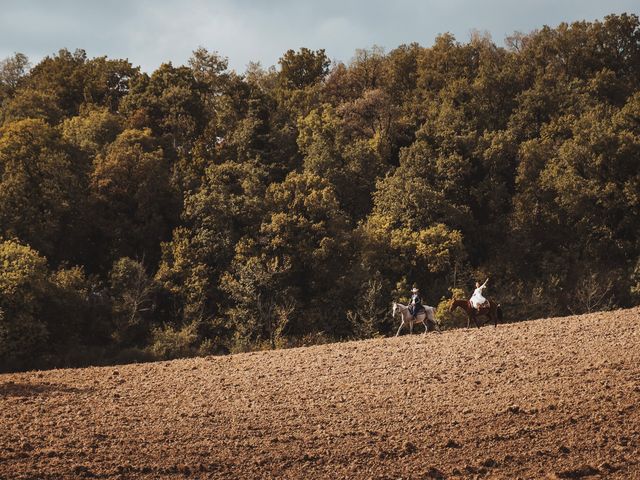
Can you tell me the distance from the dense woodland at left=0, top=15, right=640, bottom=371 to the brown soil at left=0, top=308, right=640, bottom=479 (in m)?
15.9

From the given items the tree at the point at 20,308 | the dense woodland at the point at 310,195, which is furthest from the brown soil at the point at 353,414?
the dense woodland at the point at 310,195

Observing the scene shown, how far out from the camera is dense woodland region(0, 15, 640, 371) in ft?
153

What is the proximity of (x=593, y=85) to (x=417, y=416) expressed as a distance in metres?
53.1

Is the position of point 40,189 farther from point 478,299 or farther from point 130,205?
point 478,299

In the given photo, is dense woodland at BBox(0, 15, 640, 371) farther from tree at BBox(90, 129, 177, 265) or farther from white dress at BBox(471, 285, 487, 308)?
white dress at BBox(471, 285, 487, 308)

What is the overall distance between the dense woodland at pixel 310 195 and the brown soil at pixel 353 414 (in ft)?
52.3

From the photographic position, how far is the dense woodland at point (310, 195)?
46.8 m

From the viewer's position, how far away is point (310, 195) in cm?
5056

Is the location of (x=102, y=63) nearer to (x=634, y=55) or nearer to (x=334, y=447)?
(x=634, y=55)

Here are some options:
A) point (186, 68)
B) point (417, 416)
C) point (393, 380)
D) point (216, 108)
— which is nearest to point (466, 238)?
point (216, 108)

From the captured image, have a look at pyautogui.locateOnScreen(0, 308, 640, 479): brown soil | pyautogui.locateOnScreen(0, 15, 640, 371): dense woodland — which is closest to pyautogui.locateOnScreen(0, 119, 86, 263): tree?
pyautogui.locateOnScreen(0, 15, 640, 371): dense woodland

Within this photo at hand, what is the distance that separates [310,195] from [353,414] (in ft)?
99.0

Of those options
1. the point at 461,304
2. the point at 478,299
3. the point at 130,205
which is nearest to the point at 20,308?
the point at 130,205

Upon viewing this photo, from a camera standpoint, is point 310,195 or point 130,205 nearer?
point 310,195
